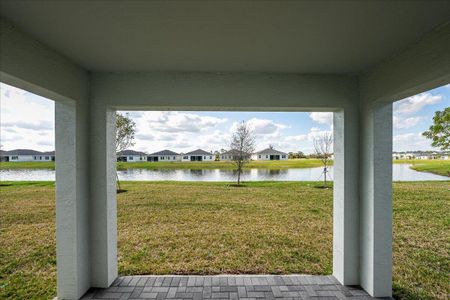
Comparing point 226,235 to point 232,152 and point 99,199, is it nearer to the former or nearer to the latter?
point 99,199

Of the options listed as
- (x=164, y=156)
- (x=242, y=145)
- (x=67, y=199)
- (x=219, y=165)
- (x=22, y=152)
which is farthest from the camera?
(x=164, y=156)

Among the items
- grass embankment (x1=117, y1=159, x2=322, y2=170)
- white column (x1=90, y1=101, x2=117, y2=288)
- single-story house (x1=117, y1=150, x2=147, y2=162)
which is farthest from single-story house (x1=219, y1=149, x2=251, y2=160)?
white column (x1=90, y1=101, x2=117, y2=288)

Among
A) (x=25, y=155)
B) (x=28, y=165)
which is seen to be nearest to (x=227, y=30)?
(x=25, y=155)

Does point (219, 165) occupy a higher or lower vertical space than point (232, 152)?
lower

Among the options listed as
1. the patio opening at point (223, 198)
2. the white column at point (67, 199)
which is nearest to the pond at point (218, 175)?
the patio opening at point (223, 198)

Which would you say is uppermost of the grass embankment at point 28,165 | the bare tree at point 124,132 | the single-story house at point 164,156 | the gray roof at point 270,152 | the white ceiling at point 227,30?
Answer: the white ceiling at point 227,30

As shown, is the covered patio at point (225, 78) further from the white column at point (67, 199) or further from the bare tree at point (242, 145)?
the bare tree at point (242, 145)
